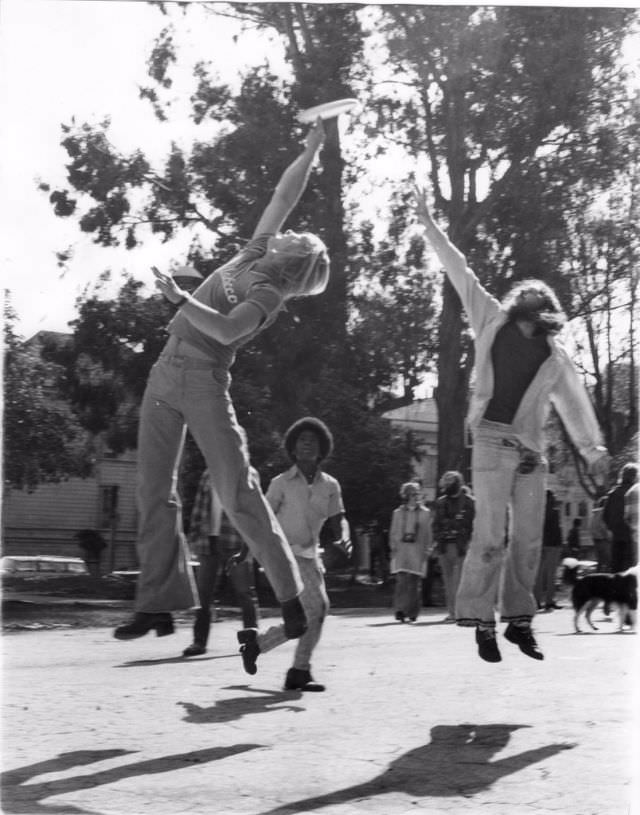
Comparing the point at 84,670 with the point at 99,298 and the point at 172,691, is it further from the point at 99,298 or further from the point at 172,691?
the point at 99,298

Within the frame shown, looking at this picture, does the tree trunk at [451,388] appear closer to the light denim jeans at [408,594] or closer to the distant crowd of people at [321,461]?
the distant crowd of people at [321,461]

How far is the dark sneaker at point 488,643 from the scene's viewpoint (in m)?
5.10

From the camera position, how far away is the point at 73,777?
4.12 m

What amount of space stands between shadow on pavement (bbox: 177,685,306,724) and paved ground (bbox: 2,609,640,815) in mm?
12

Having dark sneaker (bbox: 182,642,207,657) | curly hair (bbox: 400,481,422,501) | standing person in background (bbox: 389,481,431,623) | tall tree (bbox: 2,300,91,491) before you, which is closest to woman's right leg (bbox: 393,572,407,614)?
standing person in background (bbox: 389,481,431,623)

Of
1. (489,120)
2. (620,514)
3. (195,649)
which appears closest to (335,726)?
(195,649)

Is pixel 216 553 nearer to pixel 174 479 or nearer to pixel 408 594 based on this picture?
pixel 174 479

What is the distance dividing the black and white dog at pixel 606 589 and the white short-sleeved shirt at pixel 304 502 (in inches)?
37.7

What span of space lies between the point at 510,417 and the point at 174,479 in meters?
1.28

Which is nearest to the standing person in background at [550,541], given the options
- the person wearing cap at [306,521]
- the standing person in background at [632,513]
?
the standing person in background at [632,513]

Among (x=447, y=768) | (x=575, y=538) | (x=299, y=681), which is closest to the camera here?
(x=447, y=768)

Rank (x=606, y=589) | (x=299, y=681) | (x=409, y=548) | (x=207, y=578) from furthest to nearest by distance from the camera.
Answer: (x=299, y=681)
(x=606, y=589)
(x=207, y=578)
(x=409, y=548)

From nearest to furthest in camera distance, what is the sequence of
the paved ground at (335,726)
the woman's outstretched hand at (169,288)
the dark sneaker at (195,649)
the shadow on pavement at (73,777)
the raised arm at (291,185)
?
1. the shadow on pavement at (73,777)
2. the paved ground at (335,726)
3. the woman's outstretched hand at (169,288)
4. the raised arm at (291,185)
5. the dark sneaker at (195,649)

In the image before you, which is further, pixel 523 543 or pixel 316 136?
pixel 523 543
